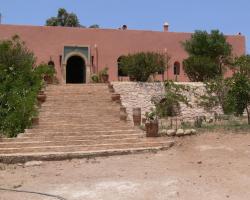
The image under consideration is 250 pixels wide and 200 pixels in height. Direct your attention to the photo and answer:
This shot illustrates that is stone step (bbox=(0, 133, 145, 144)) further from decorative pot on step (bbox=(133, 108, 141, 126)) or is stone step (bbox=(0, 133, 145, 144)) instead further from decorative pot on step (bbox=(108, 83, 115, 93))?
decorative pot on step (bbox=(108, 83, 115, 93))

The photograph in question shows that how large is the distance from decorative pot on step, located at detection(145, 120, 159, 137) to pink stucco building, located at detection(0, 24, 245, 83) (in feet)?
46.0

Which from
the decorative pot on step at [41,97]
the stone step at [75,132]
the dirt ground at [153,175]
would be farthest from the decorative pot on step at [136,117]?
the decorative pot on step at [41,97]

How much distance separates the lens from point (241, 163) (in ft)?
28.8

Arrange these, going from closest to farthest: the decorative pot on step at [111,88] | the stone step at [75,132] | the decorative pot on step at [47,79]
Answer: the stone step at [75,132], the decorative pot on step at [111,88], the decorative pot on step at [47,79]

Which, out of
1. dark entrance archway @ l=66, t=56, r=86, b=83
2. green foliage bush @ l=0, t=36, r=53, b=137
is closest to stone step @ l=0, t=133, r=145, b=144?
green foliage bush @ l=0, t=36, r=53, b=137

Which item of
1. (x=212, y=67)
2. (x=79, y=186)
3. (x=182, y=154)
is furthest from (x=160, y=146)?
(x=212, y=67)

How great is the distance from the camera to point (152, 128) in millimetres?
11578

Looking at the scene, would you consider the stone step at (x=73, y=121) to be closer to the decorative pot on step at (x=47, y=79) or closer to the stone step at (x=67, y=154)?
the stone step at (x=67, y=154)

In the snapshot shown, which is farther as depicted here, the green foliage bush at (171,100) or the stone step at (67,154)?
the green foliage bush at (171,100)

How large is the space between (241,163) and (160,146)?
8.40 feet

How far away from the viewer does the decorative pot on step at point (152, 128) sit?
11.5m

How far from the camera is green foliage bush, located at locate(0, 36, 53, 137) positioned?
12.5 metres

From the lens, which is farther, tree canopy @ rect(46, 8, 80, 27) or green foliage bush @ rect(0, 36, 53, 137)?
tree canopy @ rect(46, 8, 80, 27)

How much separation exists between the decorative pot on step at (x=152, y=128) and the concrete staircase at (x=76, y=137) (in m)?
0.21
